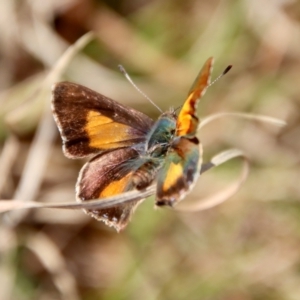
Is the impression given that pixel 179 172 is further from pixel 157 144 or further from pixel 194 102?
pixel 157 144

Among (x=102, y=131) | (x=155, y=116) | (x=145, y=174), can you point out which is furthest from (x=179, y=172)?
(x=155, y=116)

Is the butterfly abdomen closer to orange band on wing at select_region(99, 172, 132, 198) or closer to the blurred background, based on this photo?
orange band on wing at select_region(99, 172, 132, 198)

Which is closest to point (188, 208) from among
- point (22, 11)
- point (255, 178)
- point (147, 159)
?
point (147, 159)

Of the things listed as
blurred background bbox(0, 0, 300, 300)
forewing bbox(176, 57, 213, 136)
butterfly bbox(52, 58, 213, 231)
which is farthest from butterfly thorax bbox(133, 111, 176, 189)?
blurred background bbox(0, 0, 300, 300)

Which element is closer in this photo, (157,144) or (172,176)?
(172,176)

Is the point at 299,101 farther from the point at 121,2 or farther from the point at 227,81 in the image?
the point at 121,2

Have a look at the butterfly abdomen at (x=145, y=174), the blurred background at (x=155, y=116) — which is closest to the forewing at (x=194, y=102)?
the butterfly abdomen at (x=145, y=174)

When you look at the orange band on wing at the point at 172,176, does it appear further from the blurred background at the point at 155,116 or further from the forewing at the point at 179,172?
the blurred background at the point at 155,116
